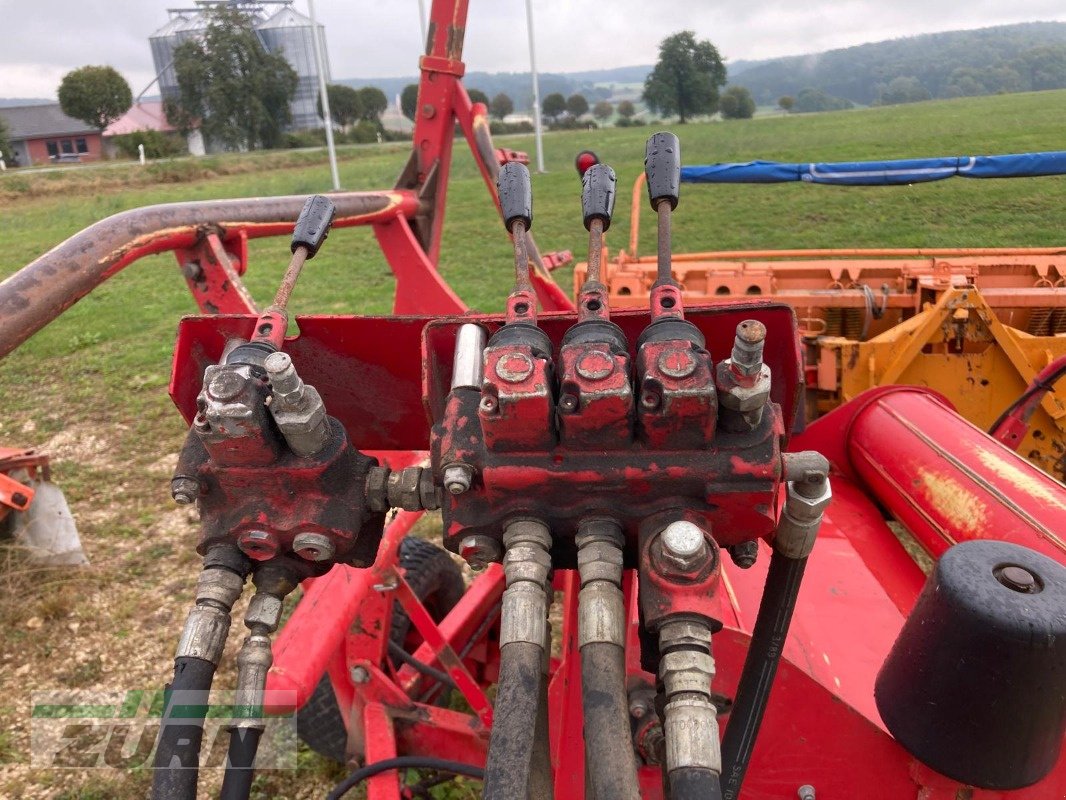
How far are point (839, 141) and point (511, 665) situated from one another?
101 feet

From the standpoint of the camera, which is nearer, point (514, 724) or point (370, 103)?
point (514, 724)

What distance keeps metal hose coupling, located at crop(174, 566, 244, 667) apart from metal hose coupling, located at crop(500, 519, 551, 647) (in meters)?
0.32

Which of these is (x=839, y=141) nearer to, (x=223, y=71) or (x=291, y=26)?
(x=223, y=71)

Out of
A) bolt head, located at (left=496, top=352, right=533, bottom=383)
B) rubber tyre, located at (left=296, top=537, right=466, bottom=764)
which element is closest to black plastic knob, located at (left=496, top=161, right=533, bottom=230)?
bolt head, located at (left=496, top=352, right=533, bottom=383)

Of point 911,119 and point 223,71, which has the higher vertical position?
point 223,71

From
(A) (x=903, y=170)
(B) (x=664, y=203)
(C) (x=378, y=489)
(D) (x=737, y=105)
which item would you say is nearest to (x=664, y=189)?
(B) (x=664, y=203)

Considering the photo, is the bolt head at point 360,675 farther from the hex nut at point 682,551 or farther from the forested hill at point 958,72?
the forested hill at point 958,72

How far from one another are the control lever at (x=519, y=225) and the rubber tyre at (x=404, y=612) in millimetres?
1995

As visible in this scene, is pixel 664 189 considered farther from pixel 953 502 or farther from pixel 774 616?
pixel 953 502

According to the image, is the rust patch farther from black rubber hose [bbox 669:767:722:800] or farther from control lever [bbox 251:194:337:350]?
control lever [bbox 251:194:337:350]

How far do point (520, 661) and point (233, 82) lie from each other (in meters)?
49.0

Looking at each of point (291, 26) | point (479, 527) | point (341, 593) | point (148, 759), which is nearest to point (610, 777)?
point (479, 527)

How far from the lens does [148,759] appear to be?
2758 millimetres

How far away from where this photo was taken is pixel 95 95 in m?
49.8
